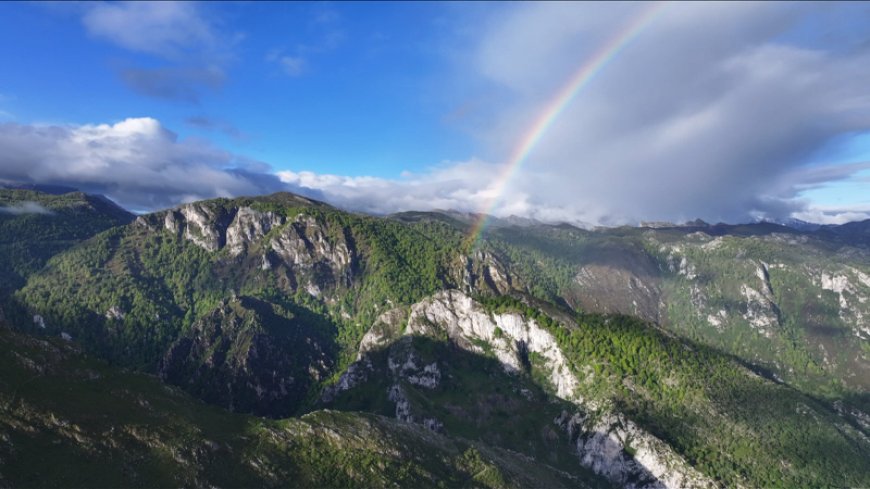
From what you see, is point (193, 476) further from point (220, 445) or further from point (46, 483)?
point (46, 483)

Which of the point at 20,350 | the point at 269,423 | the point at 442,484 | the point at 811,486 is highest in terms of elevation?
the point at 20,350

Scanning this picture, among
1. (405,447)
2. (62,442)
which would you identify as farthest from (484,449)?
(62,442)

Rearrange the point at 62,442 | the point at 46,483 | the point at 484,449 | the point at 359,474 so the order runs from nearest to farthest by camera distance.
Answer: the point at 46,483 → the point at 62,442 → the point at 359,474 → the point at 484,449

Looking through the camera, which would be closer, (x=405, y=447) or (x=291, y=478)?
(x=291, y=478)

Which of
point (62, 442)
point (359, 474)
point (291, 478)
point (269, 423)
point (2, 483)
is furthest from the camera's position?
point (269, 423)

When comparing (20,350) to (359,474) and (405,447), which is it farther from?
A: (405,447)

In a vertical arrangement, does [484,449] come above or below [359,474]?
below
